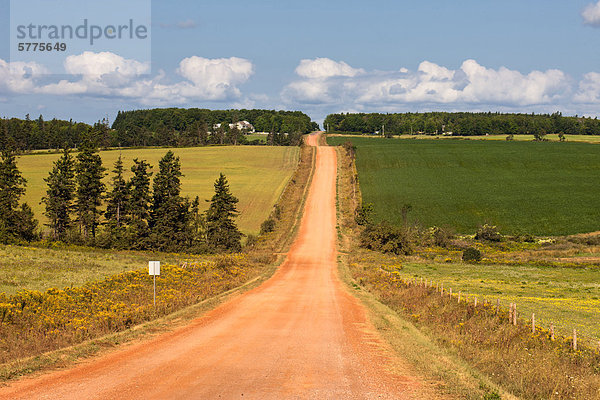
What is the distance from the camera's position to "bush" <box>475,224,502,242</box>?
74.6 meters

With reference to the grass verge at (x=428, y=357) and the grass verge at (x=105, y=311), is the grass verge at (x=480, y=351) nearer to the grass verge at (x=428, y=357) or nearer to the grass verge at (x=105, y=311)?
the grass verge at (x=428, y=357)

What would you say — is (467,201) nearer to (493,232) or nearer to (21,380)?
(493,232)

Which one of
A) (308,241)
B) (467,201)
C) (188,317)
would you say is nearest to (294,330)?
(188,317)

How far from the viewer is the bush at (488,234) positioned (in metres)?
74.6

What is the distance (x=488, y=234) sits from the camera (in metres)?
75.2

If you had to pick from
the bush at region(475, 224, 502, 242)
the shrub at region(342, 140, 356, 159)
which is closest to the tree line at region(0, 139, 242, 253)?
the bush at region(475, 224, 502, 242)

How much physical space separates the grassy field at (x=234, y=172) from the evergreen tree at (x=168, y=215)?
1036 centimetres

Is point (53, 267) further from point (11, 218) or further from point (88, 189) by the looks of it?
point (88, 189)

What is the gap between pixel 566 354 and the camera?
18219mm

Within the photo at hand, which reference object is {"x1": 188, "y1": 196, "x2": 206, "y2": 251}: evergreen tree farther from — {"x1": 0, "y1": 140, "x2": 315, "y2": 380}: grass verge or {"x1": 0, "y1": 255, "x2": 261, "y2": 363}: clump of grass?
{"x1": 0, "y1": 255, "x2": 261, "y2": 363}: clump of grass

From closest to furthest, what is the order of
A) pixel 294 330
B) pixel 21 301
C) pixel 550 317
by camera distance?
pixel 294 330 → pixel 21 301 → pixel 550 317

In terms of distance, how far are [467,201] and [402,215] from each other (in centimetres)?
1459

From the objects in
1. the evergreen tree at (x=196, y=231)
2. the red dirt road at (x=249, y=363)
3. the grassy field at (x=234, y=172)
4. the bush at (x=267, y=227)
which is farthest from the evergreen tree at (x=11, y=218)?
the red dirt road at (x=249, y=363)

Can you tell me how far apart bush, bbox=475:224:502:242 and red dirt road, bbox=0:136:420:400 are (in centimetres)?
5134
